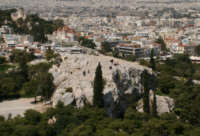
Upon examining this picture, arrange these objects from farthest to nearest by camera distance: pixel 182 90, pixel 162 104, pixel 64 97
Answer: pixel 182 90 → pixel 162 104 → pixel 64 97

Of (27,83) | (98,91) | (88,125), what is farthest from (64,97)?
(27,83)

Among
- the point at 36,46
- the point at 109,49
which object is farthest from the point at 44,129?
the point at 109,49

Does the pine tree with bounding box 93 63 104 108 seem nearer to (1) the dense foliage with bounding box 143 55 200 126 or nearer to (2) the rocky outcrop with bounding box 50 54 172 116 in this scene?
(2) the rocky outcrop with bounding box 50 54 172 116

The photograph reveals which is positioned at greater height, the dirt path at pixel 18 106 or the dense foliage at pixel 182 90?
the dense foliage at pixel 182 90

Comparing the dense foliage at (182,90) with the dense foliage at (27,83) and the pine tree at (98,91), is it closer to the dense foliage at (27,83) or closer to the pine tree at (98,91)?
the pine tree at (98,91)

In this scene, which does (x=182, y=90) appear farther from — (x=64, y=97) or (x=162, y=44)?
(x=162, y=44)

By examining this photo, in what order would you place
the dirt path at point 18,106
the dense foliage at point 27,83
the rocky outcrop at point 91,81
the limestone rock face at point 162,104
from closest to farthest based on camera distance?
the rocky outcrop at point 91,81 → the dirt path at point 18,106 → the limestone rock face at point 162,104 → the dense foliage at point 27,83

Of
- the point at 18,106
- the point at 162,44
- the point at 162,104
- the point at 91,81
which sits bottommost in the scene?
the point at 18,106

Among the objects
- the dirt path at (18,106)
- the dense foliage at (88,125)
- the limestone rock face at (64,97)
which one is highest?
the limestone rock face at (64,97)

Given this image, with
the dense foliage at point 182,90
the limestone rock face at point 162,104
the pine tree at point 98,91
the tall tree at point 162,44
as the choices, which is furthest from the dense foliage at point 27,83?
the tall tree at point 162,44

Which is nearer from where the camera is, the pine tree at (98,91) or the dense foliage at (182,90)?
the pine tree at (98,91)
